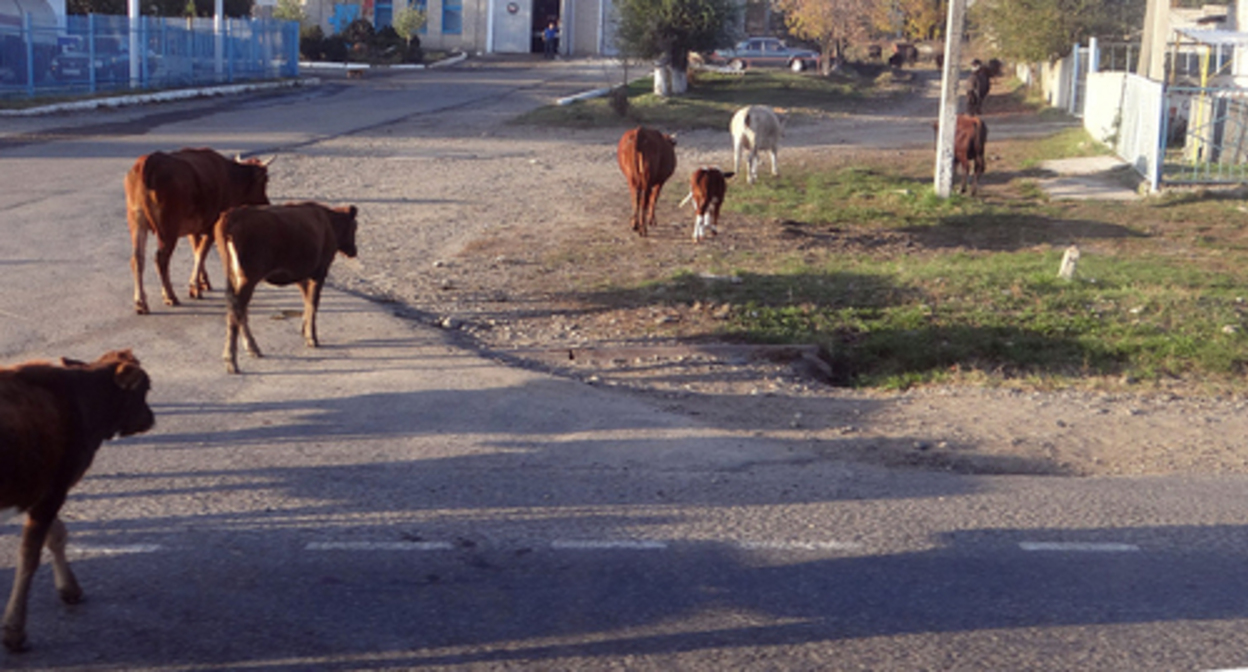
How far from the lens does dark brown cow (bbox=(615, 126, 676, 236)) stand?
15031 mm

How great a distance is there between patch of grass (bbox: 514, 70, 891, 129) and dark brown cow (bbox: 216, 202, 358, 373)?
69.2ft

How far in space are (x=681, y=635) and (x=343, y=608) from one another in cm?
145

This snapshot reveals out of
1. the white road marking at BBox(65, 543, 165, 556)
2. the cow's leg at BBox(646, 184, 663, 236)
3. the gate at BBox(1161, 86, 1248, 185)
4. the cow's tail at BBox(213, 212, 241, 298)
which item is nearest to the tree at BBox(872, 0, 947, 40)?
the gate at BBox(1161, 86, 1248, 185)

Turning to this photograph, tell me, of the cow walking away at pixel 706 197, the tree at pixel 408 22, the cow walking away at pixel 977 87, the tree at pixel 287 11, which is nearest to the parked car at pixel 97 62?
the tree at pixel 287 11

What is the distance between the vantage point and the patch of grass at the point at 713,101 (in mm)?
30750

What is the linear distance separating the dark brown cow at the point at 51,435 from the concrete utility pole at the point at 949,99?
598 inches

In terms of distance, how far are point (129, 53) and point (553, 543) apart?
3161 cm

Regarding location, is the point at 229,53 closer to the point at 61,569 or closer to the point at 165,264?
the point at 165,264

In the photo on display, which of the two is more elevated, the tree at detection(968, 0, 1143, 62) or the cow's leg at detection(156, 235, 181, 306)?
the tree at detection(968, 0, 1143, 62)

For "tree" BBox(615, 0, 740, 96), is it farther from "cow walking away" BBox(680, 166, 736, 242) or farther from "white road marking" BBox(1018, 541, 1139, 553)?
"white road marking" BBox(1018, 541, 1139, 553)

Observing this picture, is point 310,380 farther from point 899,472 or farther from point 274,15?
point 274,15

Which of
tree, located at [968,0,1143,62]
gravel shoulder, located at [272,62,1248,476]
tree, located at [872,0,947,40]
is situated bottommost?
gravel shoulder, located at [272,62,1248,476]

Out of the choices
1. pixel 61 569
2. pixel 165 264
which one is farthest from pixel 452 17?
pixel 61 569

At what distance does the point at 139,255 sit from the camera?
33.2ft
